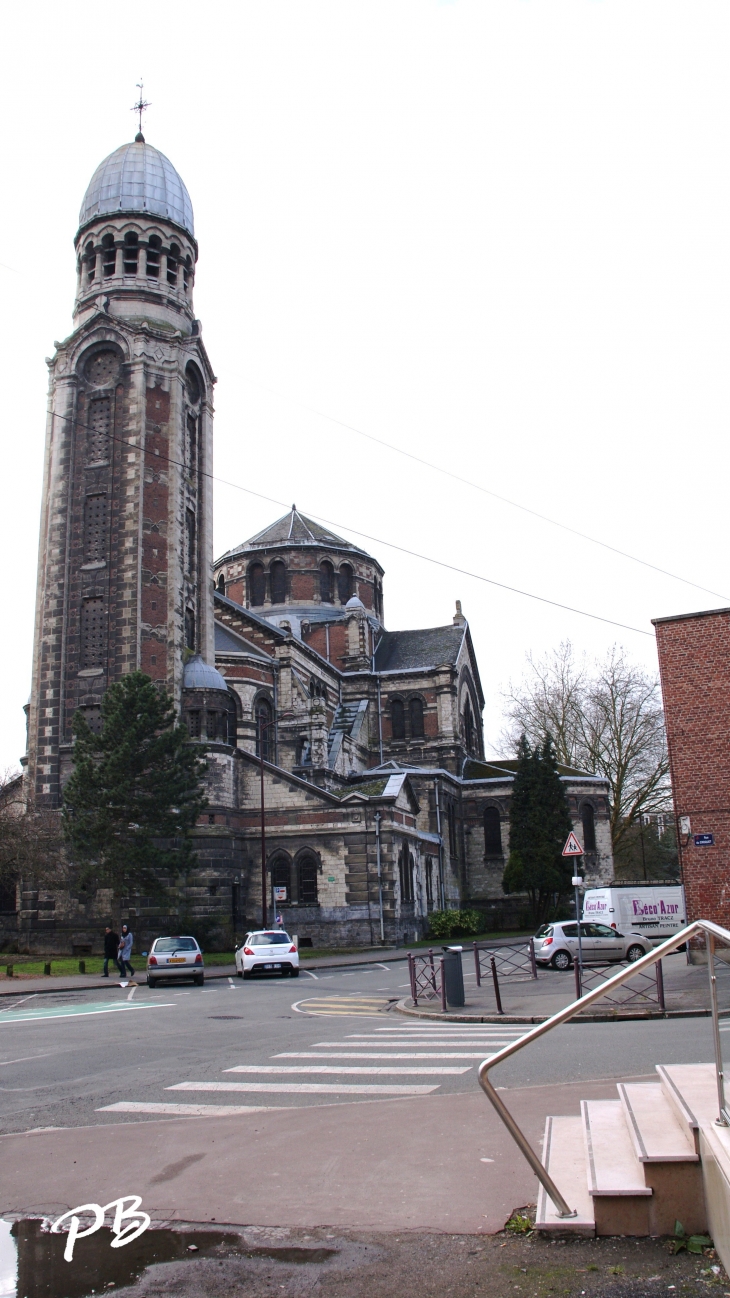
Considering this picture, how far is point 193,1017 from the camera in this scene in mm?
17094

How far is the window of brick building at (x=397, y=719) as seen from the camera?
57.8 meters

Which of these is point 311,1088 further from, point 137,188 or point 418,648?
point 418,648

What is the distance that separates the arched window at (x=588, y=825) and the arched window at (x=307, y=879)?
18241 mm

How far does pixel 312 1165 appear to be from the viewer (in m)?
6.58

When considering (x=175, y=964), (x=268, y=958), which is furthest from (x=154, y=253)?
(x=175, y=964)

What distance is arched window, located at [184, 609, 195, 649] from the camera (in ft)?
135

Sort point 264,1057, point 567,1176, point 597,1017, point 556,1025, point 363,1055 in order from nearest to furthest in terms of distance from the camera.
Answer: point 556,1025
point 567,1176
point 363,1055
point 264,1057
point 597,1017

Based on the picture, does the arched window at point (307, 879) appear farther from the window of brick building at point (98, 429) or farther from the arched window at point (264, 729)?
the window of brick building at point (98, 429)

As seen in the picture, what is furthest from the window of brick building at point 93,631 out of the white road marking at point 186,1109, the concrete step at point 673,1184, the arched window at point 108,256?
the concrete step at point 673,1184

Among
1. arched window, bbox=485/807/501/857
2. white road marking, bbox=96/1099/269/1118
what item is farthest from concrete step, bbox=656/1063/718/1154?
arched window, bbox=485/807/501/857

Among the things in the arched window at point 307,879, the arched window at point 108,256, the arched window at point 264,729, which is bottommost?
the arched window at point 307,879

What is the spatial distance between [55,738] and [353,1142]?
33.3 metres

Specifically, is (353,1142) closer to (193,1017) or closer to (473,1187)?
(473,1187)

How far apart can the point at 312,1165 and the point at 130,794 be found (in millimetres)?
28332
